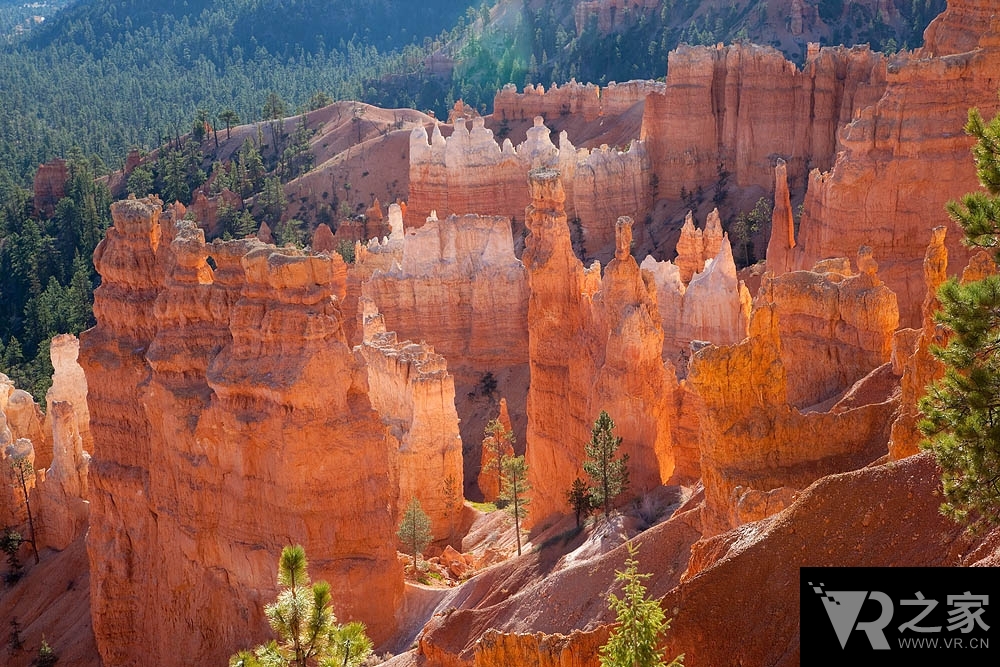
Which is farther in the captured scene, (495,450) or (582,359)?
(495,450)

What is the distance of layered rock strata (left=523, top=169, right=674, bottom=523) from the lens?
82.5 ft

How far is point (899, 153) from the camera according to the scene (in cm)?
3225

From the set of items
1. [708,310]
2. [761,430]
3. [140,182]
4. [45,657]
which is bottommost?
[140,182]

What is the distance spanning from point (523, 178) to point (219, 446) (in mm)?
34692

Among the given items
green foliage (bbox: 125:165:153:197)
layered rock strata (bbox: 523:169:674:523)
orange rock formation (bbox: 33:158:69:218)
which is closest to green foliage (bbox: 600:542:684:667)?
layered rock strata (bbox: 523:169:674:523)

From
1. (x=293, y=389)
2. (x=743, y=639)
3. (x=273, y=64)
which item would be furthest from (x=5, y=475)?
(x=273, y=64)

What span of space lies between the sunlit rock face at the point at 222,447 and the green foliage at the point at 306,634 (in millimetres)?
7167

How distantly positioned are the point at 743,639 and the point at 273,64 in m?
150

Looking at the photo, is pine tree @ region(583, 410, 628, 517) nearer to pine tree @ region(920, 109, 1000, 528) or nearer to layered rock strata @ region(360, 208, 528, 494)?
pine tree @ region(920, 109, 1000, 528)

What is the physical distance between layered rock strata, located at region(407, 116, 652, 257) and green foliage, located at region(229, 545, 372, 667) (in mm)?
41123

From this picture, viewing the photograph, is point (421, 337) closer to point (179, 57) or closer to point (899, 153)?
point (899, 153)

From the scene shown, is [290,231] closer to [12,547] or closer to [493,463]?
[493,463]

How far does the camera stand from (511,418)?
38.4 m

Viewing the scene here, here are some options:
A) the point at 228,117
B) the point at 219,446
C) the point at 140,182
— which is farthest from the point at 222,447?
the point at 228,117
